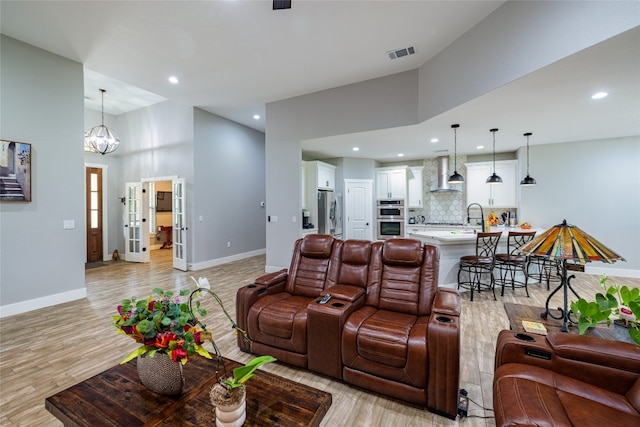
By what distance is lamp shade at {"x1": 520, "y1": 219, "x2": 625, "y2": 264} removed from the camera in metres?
1.65

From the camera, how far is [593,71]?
2.80 meters

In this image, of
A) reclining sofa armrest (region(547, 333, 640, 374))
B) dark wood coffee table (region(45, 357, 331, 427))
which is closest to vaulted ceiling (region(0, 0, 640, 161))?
reclining sofa armrest (region(547, 333, 640, 374))

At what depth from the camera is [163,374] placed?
1384mm

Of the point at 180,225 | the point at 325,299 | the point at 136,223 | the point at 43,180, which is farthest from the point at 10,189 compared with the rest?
the point at 325,299

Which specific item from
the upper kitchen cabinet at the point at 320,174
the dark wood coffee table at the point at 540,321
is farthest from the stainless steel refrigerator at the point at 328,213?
the dark wood coffee table at the point at 540,321

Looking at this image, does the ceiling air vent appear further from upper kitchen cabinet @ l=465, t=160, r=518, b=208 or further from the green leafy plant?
the green leafy plant

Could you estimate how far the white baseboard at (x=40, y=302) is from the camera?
3646 millimetres

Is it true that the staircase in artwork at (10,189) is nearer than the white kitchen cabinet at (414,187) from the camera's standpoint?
Yes

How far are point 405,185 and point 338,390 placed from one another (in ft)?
20.3

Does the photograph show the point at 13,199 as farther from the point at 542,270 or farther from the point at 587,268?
the point at 587,268

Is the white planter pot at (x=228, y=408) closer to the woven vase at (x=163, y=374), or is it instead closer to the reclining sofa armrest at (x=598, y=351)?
the woven vase at (x=163, y=374)

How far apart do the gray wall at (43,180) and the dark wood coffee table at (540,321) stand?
567 cm

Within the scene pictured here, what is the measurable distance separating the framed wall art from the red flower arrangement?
12.7 feet

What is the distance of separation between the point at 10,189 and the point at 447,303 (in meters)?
5.40
